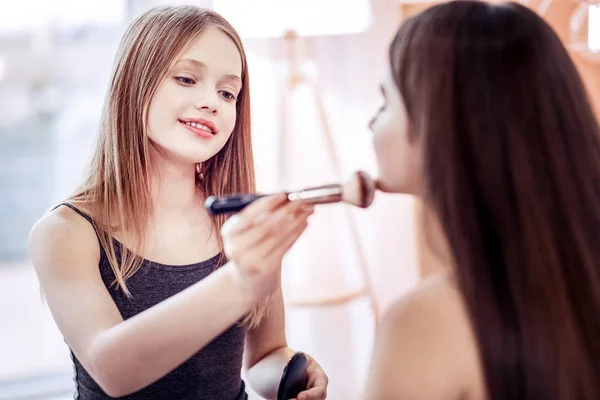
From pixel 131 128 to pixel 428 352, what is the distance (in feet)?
1.65

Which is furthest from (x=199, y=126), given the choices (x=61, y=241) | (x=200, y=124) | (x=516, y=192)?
(x=516, y=192)

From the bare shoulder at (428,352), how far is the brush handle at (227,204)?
0.59 ft

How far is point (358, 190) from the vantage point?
69cm

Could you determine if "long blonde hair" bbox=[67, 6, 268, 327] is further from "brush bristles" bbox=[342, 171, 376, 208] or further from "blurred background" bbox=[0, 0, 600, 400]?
"blurred background" bbox=[0, 0, 600, 400]

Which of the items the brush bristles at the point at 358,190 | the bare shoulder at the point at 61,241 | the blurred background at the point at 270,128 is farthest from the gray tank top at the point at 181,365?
the blurred background at the point at 270,128

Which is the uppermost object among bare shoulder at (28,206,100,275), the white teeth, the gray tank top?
the white teeth

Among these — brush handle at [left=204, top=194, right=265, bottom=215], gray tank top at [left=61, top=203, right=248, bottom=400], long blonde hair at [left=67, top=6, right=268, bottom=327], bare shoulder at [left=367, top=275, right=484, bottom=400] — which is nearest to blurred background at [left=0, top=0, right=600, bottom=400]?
long blonde hair at [left=67, top=6, right=268, bottom=327]

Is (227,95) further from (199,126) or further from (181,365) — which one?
(181,365)

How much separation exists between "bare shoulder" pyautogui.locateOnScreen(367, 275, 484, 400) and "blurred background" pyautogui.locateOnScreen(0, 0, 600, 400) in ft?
3.29

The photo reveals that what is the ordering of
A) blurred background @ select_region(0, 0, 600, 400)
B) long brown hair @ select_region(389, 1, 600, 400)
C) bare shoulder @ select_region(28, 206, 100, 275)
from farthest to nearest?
1. blurred background @ select_region(0, 0, 600, 400)
2. bare shoulder @ select_region(28, 206, 100, 275)
3. long brown hair @ select_region(389, 1, 600, 400)

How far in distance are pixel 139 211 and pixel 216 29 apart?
256 mm

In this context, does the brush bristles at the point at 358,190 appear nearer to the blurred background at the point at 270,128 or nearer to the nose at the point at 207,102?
the nose at the point at 207,102

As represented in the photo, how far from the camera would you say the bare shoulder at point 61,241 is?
86cm

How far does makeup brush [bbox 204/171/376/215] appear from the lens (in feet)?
2.27
